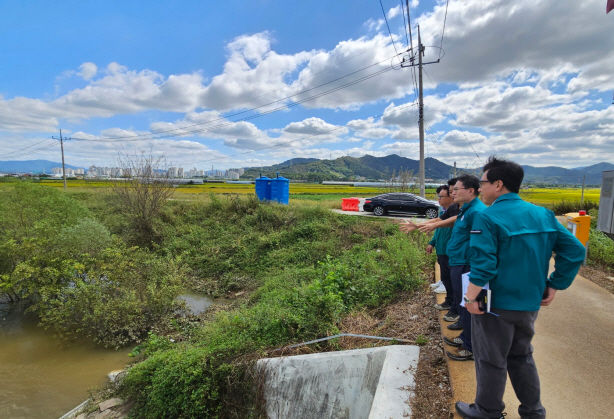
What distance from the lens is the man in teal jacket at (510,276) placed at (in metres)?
2.10

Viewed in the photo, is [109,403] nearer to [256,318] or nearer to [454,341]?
[256,318]

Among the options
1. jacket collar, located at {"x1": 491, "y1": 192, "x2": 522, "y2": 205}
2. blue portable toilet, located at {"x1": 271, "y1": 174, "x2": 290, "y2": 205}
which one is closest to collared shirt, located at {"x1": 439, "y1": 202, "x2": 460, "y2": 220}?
jacket collar, located at {"x1": 491, "y1": 192, "x2": 522, "y2": 205}

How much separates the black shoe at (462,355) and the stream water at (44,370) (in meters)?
6.66

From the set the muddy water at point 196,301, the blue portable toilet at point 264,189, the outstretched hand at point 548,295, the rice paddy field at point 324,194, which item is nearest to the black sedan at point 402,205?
the rice paddy field at point 324,194

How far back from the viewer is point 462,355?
11.0 ft

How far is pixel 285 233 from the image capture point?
47.2ft

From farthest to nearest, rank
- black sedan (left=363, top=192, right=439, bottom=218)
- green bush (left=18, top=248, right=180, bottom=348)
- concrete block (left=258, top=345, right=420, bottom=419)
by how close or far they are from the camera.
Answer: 1. black sedan (left=363, top=192, right=439, bottom=218)
2. green bush (left=18, top=248, right=180, bottom=348)
3. concrete block (left=258, top=345, right=420, bottom=419)

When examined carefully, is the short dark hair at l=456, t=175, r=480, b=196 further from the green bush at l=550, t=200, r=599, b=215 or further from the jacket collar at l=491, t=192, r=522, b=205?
the green bush at l=550, t=200, r=599, b=215

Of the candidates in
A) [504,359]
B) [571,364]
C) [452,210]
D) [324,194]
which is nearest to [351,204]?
[452,210]

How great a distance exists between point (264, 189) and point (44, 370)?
44.5ft

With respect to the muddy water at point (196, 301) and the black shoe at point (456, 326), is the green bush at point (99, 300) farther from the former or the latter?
the black shoe at point (456, 326)

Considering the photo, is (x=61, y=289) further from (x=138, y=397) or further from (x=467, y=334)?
(x=467, y=334)

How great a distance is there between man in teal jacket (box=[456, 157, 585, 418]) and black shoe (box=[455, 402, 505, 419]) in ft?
0.04

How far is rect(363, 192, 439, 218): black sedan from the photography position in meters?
16.3
